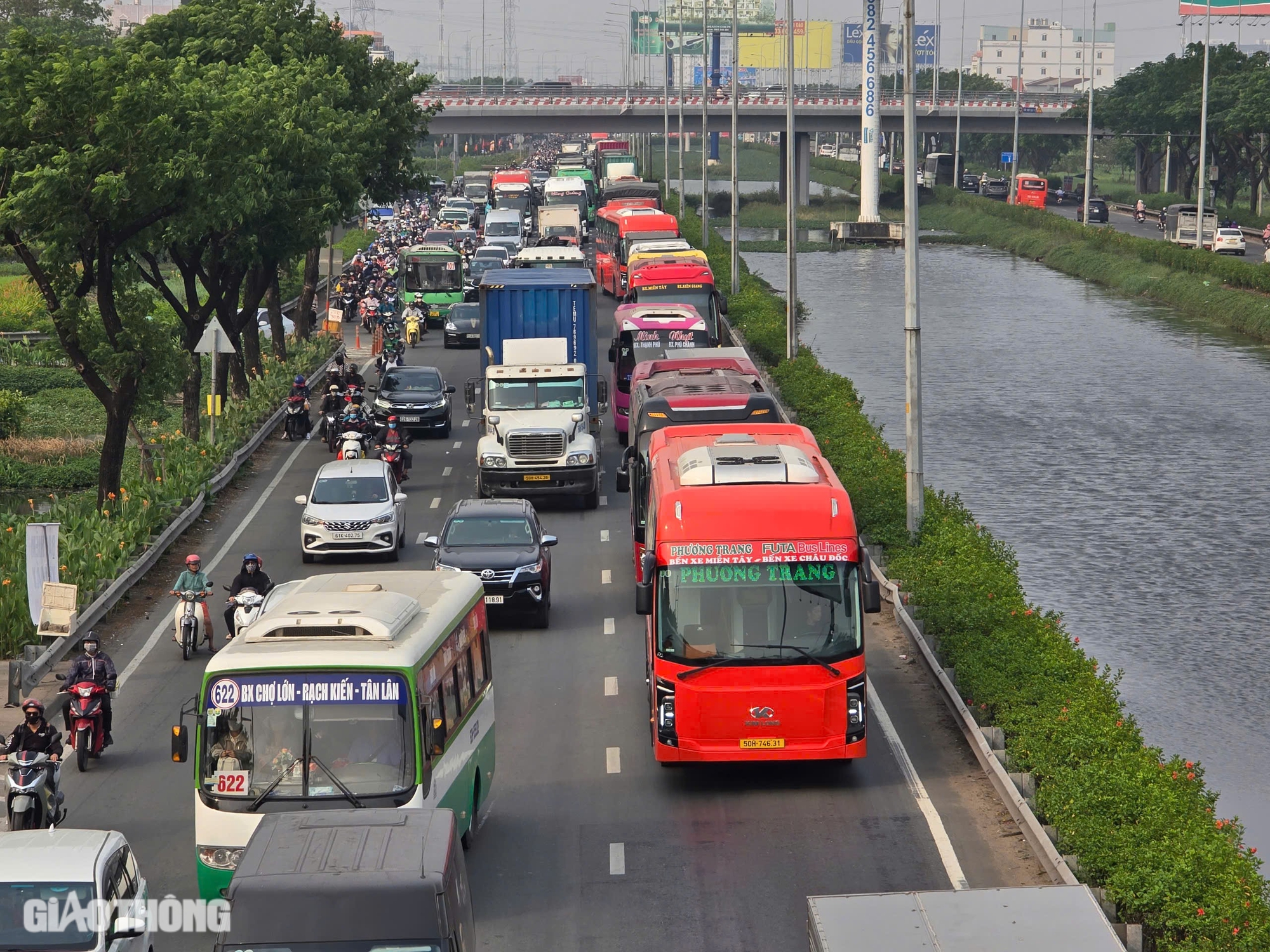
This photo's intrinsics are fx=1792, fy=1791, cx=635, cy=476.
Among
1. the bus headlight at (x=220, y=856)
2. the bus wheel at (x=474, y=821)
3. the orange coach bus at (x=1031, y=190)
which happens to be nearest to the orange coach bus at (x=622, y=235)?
the bus wheel at (x=474, y=821)

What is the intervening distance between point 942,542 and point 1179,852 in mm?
12751

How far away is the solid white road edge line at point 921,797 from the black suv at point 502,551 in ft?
17.3

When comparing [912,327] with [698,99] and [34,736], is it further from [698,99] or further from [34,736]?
[698,99]

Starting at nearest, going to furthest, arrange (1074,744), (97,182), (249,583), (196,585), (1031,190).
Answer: (1074,744), (249,583), (196,585), (97,182), (1031,190)

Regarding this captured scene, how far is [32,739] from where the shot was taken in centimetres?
1738

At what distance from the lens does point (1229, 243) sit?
8888 cm

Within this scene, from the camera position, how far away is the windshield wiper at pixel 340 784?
45.1ft

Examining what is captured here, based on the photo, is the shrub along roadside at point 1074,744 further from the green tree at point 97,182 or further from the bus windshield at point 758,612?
the green tree at point 97,182

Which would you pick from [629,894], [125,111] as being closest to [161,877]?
[629,894]

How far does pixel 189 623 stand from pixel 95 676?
448 centimetres

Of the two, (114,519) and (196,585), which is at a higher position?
(196,585)

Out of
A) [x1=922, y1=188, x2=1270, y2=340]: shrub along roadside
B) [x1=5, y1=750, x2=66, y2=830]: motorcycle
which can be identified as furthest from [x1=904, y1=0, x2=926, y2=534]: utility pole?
[x1=922, y1=188, x2=1270, y2=340]: shrub along roadside

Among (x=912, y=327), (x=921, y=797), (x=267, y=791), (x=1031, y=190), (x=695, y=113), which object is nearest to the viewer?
(x=267, y=791)

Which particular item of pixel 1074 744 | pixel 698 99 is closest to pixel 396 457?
pixel 1074 744
